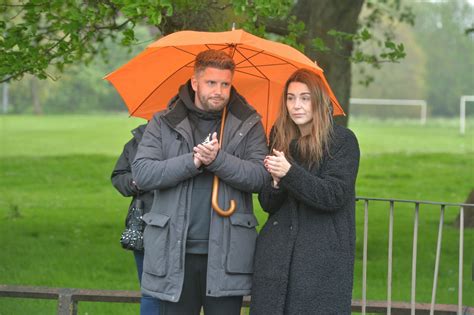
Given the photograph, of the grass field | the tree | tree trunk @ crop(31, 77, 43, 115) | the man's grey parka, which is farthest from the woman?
tree trunk @ crop(31, 77, 43, 115)

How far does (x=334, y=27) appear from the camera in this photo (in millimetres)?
11656

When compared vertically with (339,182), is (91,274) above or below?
below

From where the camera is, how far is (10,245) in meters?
12.6

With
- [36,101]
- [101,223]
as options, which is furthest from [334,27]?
[36,101]

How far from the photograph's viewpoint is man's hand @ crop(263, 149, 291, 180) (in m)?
4.64

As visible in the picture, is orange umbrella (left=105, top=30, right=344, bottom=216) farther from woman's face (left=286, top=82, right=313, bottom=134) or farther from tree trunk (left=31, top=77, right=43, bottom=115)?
tree trunk (left=31, top=77, right=43, bottom=115)

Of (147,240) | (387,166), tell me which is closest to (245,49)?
(147,240)

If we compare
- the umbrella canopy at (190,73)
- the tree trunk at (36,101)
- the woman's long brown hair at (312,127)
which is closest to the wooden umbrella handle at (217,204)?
the woman's long brown hair at (312,127)

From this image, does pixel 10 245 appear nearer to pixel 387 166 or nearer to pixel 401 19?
pixel 401 19

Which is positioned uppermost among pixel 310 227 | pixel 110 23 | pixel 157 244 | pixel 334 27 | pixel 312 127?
pixel 334 27

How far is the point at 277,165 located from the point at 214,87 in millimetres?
467

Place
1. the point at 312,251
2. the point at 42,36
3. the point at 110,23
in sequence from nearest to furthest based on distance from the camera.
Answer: the point at 312,251 < the point at 42,36 < the point at 110,23

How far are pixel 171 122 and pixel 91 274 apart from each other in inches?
233

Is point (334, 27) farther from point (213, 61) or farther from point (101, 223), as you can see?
point (213, 61)
